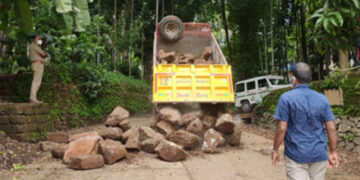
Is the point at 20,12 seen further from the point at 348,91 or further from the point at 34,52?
the point at 348,91

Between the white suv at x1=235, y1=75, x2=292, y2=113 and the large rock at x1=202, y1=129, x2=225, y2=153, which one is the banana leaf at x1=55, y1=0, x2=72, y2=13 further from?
the white suv at x1=235, y1=75, x2=292, y2=113

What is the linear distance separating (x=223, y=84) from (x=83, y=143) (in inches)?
122

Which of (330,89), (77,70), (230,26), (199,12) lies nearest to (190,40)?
(77,70)

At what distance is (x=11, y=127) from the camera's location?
550 centimetres

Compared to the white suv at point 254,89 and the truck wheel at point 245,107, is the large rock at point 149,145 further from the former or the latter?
the truck wheel at point 245,107

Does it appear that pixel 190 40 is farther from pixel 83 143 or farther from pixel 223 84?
pixel 83 143

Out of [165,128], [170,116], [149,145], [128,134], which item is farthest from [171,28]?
[149,145]

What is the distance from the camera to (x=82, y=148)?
462 cm

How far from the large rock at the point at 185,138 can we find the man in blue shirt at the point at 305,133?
2986 mm

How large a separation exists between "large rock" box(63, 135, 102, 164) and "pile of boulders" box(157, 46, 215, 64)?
3437mm

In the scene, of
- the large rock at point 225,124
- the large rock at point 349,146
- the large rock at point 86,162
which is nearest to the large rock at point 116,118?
the large rock at point 86,162

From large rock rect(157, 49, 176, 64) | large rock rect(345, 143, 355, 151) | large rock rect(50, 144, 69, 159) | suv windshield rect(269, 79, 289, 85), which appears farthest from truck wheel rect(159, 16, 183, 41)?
suv windshield rect(269, 79, 289, 85)

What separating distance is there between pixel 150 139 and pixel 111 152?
960 mm

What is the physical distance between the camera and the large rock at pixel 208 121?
5930 millimetres
